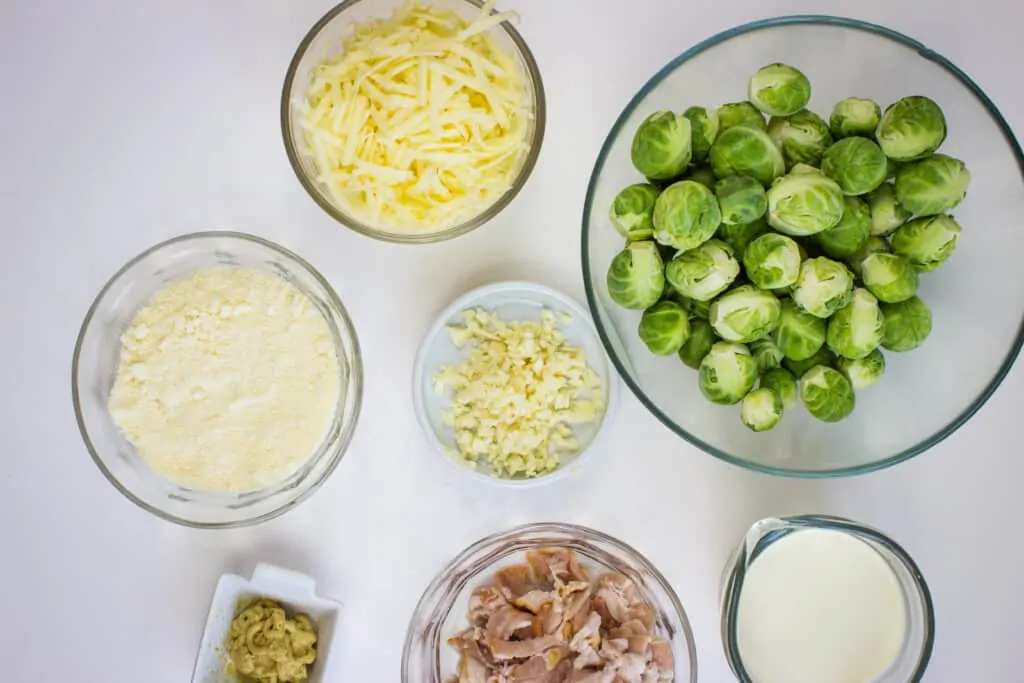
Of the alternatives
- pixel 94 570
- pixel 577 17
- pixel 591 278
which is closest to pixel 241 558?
pixel 94 570

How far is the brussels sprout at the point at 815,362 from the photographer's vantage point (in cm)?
123

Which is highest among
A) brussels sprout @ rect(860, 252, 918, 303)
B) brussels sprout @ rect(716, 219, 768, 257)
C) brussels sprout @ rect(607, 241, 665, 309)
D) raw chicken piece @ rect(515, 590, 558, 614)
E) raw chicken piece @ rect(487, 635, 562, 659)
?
brussels sprout @ rect(716, 219, 768, 257)

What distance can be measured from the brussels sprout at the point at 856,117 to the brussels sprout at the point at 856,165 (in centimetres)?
3

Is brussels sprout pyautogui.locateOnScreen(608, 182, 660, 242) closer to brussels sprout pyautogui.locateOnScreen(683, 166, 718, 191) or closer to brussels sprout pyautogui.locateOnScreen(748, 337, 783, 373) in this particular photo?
brussels sprout pyautogui.locateOnScreen(683, 166, 718, 191)

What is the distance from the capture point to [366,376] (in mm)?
1432

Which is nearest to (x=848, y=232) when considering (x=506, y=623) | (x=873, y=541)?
(x=873, y=541)

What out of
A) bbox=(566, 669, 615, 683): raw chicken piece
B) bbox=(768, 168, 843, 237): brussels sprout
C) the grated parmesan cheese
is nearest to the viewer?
bbox=(768, 168, 843, 237): brussels sprout

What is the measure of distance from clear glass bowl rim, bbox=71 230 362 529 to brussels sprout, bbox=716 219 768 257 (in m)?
0.58

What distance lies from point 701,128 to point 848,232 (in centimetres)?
23

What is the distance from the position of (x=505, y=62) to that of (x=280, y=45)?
39 centimetres

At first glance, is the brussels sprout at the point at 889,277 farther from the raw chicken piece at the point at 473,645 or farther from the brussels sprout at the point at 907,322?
the raw chicken piece at the point at 473,645

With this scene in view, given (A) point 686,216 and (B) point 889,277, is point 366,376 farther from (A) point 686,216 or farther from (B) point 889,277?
(B) point 889,277

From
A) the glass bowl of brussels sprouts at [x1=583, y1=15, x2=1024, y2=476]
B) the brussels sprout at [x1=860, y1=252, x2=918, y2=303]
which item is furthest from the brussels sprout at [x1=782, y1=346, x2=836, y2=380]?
the brussels sprout at [x1=860, y1=252, x2=918, y2=303]

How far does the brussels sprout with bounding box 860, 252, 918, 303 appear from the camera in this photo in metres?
1.15
